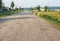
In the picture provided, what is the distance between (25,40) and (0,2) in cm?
8266

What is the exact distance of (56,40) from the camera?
11.0 m

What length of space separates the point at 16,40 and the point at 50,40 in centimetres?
199

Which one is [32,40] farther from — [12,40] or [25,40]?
[12,40]

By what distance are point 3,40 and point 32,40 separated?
67.2 inches

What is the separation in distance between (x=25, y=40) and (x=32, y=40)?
0.41 meters

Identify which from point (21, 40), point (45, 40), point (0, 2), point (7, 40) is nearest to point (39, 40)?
point (45, 40)

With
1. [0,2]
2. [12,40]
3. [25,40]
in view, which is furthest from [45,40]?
[0,2]

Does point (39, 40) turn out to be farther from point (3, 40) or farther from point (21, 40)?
point (3, 40)

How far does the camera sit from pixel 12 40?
35.9 feet

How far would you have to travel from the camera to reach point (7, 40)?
1098 cm

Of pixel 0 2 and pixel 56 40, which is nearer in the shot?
pixel 56 40

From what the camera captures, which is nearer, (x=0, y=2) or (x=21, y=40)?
(x=21, y=40)

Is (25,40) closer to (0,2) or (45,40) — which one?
(45,40)

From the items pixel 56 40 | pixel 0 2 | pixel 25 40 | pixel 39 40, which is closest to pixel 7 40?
pixel 25 40
